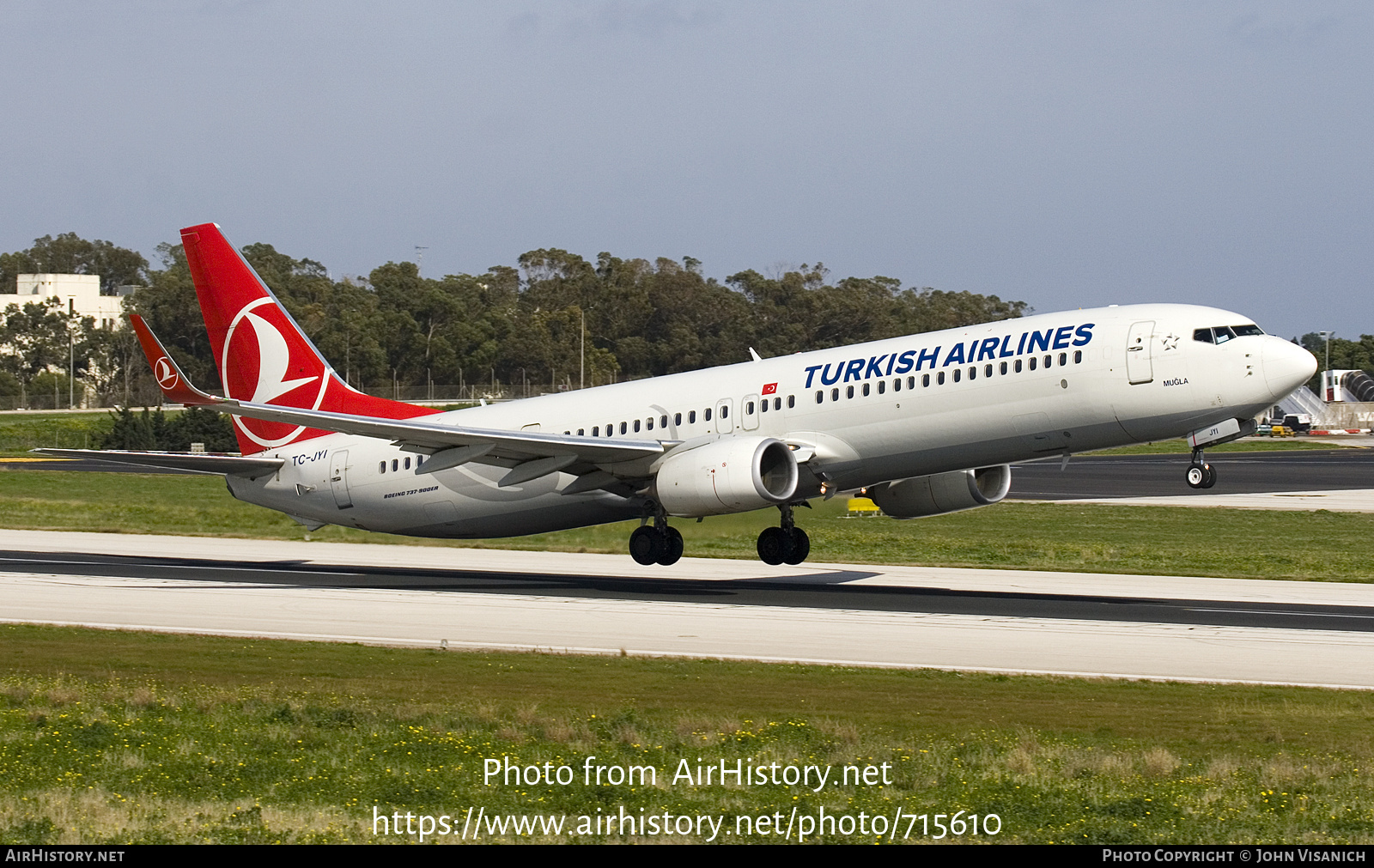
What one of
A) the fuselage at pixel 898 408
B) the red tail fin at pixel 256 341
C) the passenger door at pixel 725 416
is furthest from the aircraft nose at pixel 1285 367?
the red tail fin at pixel 256 341

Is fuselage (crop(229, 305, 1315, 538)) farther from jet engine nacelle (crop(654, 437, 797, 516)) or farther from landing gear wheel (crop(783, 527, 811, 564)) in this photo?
landing gear wheel (crop(783, 527, 811, 564))

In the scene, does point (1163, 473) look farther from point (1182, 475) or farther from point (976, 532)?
point (976, 532)

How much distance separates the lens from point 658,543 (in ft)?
116

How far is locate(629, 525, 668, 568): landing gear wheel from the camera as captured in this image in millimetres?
35375

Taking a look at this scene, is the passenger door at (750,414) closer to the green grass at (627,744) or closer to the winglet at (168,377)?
the green grass at (627,744)

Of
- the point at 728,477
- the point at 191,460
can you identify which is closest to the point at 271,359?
the point at 191,460

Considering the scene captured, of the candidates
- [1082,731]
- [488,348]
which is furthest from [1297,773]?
[488,348]

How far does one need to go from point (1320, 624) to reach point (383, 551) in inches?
1125

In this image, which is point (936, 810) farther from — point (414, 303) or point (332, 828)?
point (414, 303)

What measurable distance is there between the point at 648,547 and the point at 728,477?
13.7 feet

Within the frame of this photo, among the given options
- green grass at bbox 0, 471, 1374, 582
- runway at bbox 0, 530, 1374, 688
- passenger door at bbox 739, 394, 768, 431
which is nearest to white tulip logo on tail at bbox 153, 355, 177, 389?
runway at bbox 0, 530, 1374, 688

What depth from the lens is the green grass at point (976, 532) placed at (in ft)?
139
